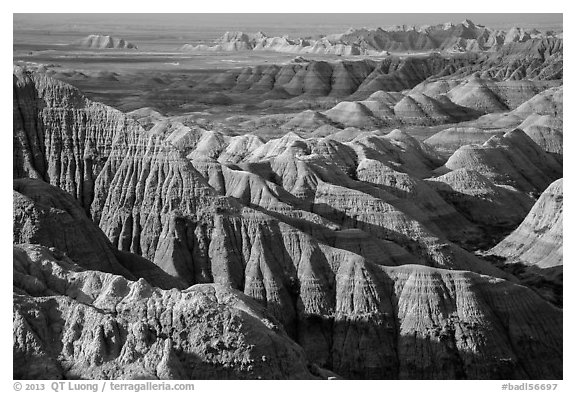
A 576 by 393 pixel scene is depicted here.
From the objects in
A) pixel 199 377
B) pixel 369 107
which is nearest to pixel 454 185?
pixel 199 377

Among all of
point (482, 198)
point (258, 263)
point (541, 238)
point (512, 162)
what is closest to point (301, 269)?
point (258, 263)

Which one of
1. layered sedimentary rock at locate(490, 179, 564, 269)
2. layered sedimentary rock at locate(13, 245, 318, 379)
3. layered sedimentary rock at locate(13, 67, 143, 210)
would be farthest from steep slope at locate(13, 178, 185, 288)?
layered sedimentary rock at locate(490, 179, 564, 269)

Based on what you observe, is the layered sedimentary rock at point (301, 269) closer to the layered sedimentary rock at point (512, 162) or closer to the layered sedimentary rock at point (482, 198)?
the layered sedimentary rock at point (482, 198)

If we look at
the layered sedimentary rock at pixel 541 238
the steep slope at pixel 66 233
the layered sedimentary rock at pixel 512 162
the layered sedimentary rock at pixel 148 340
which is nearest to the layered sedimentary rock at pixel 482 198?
the layered sedimentary rock at pixel 512 162

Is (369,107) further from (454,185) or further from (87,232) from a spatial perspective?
(87,232)

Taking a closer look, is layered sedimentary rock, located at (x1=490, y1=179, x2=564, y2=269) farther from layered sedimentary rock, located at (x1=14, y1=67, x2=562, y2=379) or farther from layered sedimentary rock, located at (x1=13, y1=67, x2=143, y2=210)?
layered sedimentary rock, located at (x1=13, y1=67, x2=143, y2=210)

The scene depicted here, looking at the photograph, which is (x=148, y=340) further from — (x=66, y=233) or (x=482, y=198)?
(x=482, y=198)

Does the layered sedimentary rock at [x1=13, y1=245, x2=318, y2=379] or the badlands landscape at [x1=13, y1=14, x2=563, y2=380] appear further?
the badlands landscape at [x1=13, y1=14, x2=563, y2=380]
